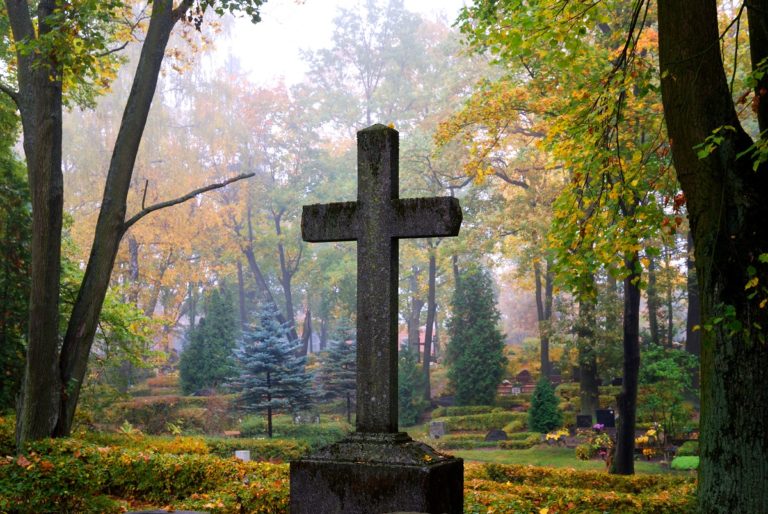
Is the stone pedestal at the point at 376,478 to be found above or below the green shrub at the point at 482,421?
above

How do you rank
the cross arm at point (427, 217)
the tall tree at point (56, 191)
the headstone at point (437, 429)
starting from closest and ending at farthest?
the cross arm at point (427, 217), the tall tree at point (56, 191), the headstone at point (437, 429)

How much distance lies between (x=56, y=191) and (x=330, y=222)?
6.40 metres

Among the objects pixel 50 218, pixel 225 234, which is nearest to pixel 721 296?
Result: pixel 50 218

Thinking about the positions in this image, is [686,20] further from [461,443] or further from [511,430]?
[511,430]

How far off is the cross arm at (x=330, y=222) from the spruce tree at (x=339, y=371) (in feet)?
82.3

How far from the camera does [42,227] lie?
10.9m

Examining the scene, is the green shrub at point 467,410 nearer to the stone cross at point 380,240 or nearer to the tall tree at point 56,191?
the tall tree at point 56,191

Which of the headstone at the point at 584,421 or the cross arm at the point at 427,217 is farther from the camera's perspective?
the headstone at the point at 584,421

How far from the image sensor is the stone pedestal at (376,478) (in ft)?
17.9

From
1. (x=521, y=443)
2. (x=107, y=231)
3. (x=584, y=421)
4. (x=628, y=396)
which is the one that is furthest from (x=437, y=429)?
(x=107, y=231)

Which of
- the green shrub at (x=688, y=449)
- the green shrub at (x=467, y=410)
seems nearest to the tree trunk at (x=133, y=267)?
the green shrub at (x=467, y=410)

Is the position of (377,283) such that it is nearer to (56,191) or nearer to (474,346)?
(56,191)

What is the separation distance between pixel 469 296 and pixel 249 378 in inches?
482

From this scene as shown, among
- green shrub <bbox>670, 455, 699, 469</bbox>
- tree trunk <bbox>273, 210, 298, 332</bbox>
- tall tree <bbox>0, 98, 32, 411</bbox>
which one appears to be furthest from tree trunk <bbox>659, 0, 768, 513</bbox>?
tree trunk <bbox>273, 210, 298, 332</bbox>
